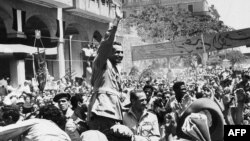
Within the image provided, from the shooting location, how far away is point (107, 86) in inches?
162

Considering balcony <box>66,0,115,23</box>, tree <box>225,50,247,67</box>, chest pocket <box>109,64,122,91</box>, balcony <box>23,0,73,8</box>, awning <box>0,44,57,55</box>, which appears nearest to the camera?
chest pocket <box>109,64,122,91</box>

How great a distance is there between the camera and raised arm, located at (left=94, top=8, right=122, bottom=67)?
4.03 metres

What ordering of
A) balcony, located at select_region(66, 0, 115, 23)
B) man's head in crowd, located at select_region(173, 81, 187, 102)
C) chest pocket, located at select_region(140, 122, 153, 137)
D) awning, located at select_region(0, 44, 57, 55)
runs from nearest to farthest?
chest pocket, located at select_region(140, 122, 153, 137) → man's head in crowd, located at select_region(173, 81, 187, 102) → awning, located at select_region(0, 44, 57, 55) → balcony, located at select_region(66, 0, 115, 23)

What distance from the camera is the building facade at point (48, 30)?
16781 mm

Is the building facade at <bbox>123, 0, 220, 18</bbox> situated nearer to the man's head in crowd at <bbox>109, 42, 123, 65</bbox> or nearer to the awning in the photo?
the awning

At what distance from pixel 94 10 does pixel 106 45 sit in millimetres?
20062

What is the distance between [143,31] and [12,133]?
3396 centimetres

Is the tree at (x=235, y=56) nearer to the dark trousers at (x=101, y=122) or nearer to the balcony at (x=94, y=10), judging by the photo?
the balcony at (x=94, y=10)

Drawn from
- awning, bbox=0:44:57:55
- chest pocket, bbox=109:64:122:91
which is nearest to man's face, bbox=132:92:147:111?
chest pocket, bbox=109:64:122:91

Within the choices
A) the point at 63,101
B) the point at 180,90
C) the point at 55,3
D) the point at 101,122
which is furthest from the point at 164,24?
the point at 101,122

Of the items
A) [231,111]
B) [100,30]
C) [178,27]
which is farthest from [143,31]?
[231,111]

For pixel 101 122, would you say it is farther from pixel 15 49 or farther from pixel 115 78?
pixel 15 49

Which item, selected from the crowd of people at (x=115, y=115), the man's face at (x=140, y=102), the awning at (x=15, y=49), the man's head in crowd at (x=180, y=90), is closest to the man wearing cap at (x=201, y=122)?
the crowd of people at (x=115, y=115)

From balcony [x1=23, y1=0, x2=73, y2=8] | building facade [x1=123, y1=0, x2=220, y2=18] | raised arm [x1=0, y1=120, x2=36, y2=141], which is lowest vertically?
raised arm [x1=0, y1=120, x2=36, y2=141]
